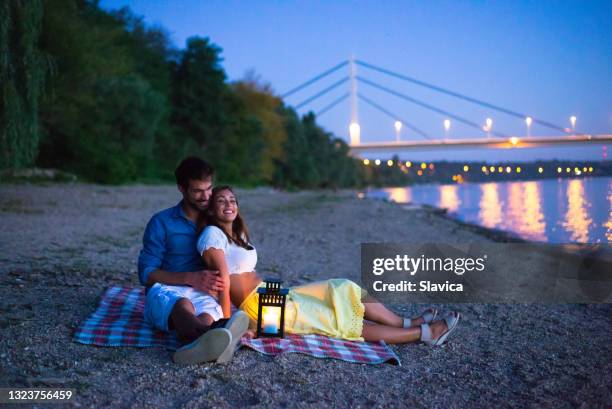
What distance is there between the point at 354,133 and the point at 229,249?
29.4 m

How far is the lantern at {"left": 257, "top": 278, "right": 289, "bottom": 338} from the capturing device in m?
2.39

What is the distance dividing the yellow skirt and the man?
0.72ft

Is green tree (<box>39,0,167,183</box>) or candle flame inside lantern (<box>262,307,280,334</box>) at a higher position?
green tree (<box>39,0,167,183</box>)

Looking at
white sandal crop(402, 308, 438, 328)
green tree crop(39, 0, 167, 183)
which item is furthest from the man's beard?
green tree crop(39, 0, 167, 183)

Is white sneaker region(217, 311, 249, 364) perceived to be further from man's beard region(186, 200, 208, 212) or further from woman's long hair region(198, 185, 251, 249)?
man's beard region(186, 200, 208, 212)

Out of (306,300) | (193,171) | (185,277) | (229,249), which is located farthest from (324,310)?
(193,171)

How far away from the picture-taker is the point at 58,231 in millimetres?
5973

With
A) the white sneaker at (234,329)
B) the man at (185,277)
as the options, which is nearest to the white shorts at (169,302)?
the man at (185,277)

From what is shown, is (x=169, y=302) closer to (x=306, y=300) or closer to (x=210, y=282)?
(x=210, y=282)

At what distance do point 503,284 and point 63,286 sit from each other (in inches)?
120

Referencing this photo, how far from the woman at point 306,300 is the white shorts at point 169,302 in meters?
0.06

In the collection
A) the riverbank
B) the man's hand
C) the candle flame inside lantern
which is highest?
the man's hand

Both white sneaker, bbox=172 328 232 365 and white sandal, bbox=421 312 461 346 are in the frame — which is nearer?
white sneaker, bbox=172 328 232 365

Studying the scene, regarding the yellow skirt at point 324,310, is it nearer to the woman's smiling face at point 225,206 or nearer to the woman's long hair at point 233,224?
the woman's long hair at point 233,224
